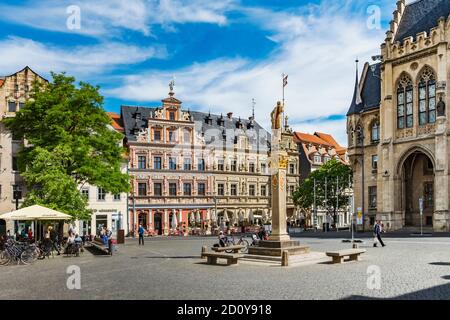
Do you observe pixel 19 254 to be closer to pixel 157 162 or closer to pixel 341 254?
pixel 341 254

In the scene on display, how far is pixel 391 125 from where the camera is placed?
161 ft

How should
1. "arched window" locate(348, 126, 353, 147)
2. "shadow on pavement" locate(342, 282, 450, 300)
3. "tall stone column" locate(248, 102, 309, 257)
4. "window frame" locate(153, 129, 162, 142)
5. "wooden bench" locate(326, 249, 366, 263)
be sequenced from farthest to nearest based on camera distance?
1. "window frame" locate(153, 129, 162, 142)
2. "arched window" locate(348, 126, 353, 147)
3. "tall stone column" locate(248, 102, 309, 257)
4. "wooden bench" locate(326, 249, 366, 263)
5. "shadow on pavement" locate(342, 282, 450, 300)

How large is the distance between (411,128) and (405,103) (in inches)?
108

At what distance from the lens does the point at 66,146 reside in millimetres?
31625

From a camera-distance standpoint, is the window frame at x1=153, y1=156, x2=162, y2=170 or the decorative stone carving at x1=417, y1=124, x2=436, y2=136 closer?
the decorative stone carving at x1=417, y1=124, x2=436, y2=136

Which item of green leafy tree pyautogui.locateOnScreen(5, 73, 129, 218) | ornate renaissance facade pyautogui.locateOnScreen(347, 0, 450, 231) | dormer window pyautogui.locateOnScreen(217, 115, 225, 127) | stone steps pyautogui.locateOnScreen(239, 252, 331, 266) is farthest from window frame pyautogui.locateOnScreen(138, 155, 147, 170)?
stone steps pyautogui.locateOnScreen(239, 252, 331, 266)

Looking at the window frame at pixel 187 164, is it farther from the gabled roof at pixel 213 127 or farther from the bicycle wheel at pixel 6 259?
the bicycle wheel at pixel 6 259

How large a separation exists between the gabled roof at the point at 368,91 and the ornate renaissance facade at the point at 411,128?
1026mm

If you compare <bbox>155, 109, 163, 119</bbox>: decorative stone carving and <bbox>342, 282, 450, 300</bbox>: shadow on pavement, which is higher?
<bbox>155, 109, 163, 119</bbox>: decorative stone carving

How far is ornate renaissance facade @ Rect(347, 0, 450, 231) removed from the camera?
44062 mm

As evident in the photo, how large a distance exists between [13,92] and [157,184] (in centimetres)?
1944

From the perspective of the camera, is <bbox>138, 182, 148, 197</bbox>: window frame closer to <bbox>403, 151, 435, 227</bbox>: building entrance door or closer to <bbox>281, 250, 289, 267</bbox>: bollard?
<bbox>403, 151, 435, 227</bbox>: building entrance door

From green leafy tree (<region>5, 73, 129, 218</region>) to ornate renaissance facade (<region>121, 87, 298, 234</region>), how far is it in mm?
22934
